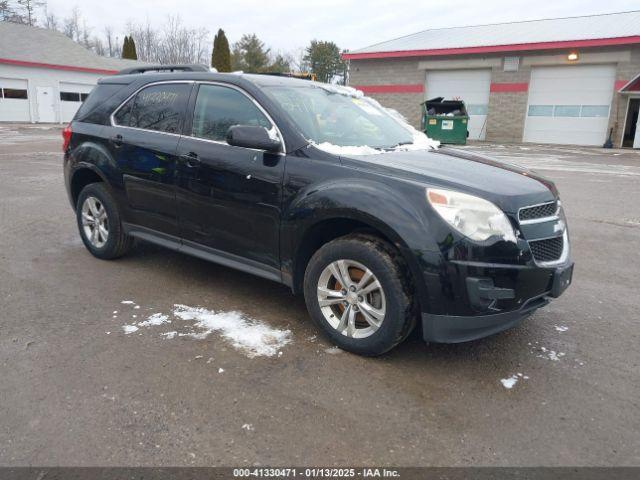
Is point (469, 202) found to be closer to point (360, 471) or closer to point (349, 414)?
point (349, 414)

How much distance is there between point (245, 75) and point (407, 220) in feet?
6.34

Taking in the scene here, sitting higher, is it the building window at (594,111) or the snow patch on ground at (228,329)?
the building window at (594,111)

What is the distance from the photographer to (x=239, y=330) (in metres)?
3.61

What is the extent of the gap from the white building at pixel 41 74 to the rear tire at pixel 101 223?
1261 inches

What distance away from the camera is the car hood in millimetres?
3049

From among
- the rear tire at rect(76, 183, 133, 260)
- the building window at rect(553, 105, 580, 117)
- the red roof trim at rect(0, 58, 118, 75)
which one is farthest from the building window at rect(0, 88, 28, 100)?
the rear tire at rect(76, 183, 133, 260)

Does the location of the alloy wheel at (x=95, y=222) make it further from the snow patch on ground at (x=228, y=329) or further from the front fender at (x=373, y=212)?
the front fender at (x=373, y=212)

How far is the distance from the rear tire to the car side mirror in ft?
6.09

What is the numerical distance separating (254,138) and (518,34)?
94.1 ft

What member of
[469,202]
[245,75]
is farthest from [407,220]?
[245,75]

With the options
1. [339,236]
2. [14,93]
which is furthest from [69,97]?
[339,236]

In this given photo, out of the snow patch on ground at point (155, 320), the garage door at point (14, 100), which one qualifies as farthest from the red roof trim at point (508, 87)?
the garage door at point (14, 100)

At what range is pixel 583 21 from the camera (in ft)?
91.8

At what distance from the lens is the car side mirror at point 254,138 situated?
3482 millimetres
